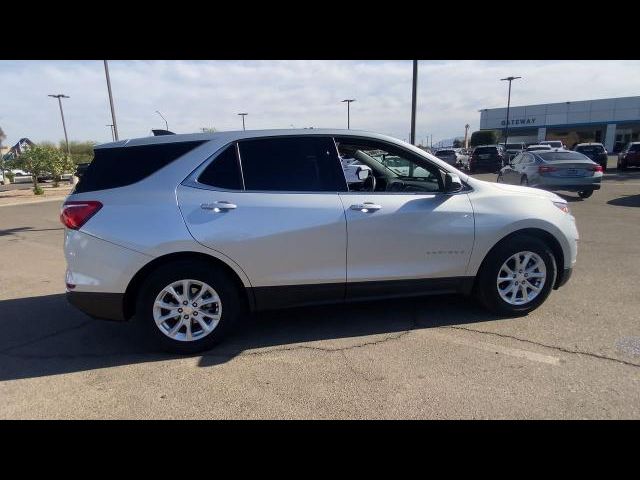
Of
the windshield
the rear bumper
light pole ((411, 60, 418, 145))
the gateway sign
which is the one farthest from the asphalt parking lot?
the gateway sign

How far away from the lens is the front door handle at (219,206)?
341 centimetres

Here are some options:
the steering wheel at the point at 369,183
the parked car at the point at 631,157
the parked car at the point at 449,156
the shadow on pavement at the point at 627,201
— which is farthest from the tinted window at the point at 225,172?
the parked car at the point at 449,156

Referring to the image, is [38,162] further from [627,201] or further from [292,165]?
[627,201]

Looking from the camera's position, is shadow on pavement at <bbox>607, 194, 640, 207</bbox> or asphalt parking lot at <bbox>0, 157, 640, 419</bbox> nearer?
asphalt parking lot at <bbox>0, 157, 640, 419</bbox>

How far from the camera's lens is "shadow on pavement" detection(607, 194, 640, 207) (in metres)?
11.2

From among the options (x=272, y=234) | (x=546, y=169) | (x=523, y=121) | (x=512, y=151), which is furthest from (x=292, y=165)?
(x=523, y=121)

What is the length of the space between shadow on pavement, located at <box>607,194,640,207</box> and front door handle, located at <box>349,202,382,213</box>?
1062cm

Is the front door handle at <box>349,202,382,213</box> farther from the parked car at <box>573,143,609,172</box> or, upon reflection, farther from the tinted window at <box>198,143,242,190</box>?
the parked car at <box>573,143,609,172</box>

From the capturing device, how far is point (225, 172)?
3564 mm

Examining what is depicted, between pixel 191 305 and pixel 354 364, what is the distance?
55.6 inches

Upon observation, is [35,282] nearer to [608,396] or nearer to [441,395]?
[441,395]

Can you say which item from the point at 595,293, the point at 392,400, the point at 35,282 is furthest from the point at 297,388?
the point at 35,282

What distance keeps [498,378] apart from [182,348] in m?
2.47

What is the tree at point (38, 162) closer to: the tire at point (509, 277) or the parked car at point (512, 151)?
the tire at point (509, 277)
